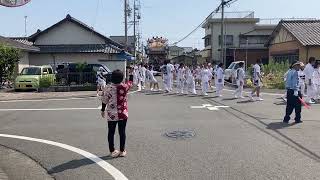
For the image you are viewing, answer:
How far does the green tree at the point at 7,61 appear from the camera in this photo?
92.3 ft

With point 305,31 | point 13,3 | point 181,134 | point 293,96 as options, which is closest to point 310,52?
point 305,31

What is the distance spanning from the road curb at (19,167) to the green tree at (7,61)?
2029cm

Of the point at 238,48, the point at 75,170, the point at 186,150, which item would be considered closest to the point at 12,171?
the point at 75,170

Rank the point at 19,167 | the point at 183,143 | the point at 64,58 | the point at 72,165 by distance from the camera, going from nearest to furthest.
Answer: the point at 72,165 → the point at 19,167 → the point at 183,143 → the point at 64,58

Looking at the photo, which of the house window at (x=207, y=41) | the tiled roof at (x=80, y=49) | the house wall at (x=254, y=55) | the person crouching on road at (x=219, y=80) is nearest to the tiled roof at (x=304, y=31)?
the house wall at (x=254, y=55)

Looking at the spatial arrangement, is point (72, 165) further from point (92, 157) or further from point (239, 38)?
point (239, 38)

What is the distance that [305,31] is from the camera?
1438 inches

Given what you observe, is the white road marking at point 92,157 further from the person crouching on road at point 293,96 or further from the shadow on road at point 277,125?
the person crouching on road at point 293,96

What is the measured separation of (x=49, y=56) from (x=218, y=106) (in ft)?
87.7

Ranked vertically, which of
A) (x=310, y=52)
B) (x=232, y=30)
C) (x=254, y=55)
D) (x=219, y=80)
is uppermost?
(x=232, y=30)

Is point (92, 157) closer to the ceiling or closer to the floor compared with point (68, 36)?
closer to the floor

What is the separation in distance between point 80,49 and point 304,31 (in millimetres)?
18794

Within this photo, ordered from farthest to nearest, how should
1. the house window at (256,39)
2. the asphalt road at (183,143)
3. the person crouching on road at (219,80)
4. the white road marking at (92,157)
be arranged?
the house window at (256,39) < the person crouching on road at (219,80) < the asphalt road at (183,143) < the white road marking at (92,157)

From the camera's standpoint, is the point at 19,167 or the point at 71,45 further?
the point at 71,45
